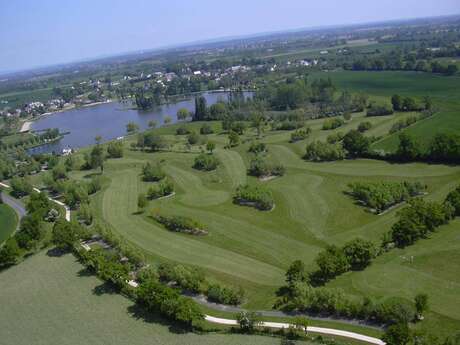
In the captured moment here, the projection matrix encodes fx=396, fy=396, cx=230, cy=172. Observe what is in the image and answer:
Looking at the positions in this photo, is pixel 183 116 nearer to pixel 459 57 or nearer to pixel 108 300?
pixel 108 300

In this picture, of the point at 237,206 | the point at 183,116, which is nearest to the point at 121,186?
the point at 237,206

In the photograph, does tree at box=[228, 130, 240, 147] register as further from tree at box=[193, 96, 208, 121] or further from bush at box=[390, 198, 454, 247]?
bush at box=[390, 198, 454, 247]

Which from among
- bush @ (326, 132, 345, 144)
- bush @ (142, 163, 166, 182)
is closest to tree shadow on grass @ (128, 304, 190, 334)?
bush @ (142, 163, 166, 182)

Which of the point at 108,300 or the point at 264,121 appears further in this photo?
the point at 264,121

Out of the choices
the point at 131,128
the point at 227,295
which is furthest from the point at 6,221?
the point at 131,128

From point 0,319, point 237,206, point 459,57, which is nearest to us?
point 0,319

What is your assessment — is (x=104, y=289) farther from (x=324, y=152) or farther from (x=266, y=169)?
(x=324, y=152)

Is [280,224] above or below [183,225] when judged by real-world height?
below
